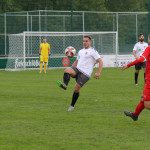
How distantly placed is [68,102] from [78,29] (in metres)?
28.6

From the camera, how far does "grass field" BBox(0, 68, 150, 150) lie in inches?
315

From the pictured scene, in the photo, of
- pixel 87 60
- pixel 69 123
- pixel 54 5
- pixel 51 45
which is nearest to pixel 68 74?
pixel 87 60

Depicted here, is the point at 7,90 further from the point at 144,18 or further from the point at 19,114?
the point at 144,18

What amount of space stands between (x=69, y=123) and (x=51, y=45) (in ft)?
88.0

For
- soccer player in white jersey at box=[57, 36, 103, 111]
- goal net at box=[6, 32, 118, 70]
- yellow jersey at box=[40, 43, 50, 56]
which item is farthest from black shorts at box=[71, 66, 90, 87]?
goal net at box=[6, 32, 118, 70]

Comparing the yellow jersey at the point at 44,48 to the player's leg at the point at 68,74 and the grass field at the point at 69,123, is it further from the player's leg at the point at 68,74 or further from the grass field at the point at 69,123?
the player's leg at the point at 68,74

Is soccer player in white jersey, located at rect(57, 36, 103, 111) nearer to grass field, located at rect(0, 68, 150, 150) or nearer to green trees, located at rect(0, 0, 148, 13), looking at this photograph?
grass field, located at rect(0, 68, 150, 150)

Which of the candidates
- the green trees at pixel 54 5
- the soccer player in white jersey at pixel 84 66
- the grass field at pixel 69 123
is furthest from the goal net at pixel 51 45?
the soccer player in white jersey at pixel 84 66

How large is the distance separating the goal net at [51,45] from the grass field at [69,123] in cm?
1658

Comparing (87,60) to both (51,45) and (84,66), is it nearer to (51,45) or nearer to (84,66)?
(84,66)

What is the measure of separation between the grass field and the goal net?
54.4ft

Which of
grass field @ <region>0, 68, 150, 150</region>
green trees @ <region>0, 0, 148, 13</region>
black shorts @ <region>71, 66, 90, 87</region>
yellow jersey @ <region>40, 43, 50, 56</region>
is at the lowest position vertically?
grass field @ <region>0, 68, 150, 150</region>

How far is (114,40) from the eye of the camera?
38906 mm

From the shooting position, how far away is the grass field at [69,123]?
8000mm
